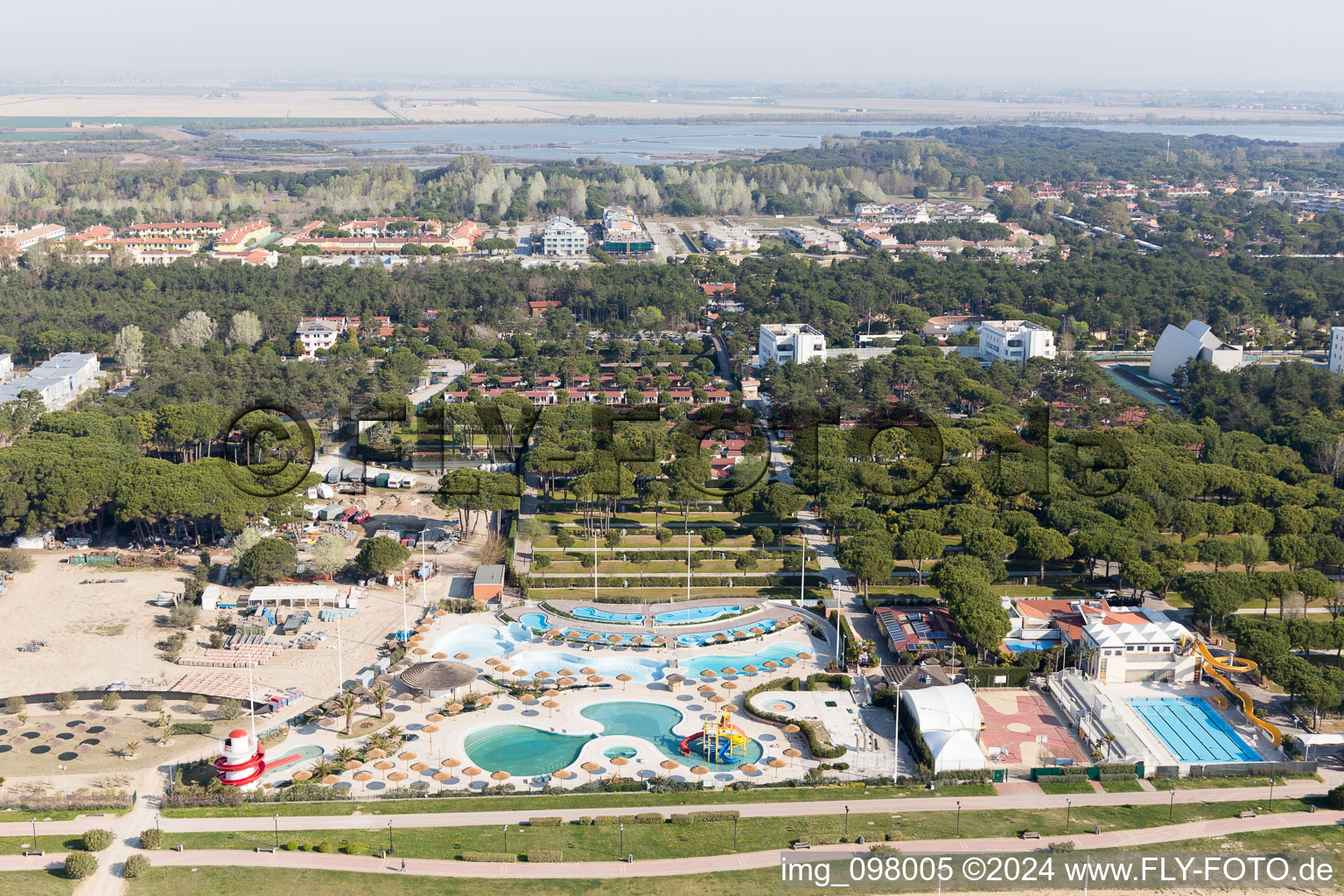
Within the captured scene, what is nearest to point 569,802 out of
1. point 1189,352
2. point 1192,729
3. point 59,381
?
point 1192,729

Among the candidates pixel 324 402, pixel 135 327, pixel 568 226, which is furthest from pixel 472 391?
pixel 568 226

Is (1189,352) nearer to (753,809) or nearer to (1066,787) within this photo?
(1066,787)

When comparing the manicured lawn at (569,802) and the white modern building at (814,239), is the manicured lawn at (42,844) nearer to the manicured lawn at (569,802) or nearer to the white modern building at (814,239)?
the manicured lawn at (569,802)

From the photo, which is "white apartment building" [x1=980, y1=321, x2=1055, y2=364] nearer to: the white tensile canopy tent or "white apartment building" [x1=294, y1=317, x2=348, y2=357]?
"white apartment building" [x1=294, y1=317, x2=348, y2=357]

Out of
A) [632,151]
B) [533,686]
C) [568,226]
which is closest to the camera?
[533,686]

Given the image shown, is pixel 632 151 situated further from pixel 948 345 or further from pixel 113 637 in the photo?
pixel 113 637

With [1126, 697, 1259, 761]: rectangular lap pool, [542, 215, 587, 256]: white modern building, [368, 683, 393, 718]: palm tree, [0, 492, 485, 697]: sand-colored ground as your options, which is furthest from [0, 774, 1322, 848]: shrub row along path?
[542, 215, 587, 256]: white modern building
